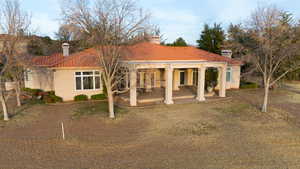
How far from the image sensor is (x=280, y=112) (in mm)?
12227

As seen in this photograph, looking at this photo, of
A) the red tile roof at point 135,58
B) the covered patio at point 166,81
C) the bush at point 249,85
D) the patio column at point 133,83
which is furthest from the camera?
the bush at point 249,85

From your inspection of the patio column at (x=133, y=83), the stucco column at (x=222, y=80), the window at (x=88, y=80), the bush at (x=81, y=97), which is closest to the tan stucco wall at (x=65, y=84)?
the window at (x=88, y=80)

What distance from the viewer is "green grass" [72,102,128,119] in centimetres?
1159

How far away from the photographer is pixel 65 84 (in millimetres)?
14891

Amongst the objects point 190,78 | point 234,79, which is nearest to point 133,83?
point 190,78

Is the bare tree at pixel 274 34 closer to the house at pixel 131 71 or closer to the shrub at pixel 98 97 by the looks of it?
the house at pixel 131 71

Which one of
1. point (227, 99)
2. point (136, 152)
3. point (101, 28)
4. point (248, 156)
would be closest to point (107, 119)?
→ point (136, 152)

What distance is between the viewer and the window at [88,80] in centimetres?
1538

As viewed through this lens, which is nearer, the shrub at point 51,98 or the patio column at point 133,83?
the patio column at point 133,83

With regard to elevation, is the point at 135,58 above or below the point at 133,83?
above

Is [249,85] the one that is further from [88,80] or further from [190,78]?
[88,80]

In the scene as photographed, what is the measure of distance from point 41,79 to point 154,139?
13.9 meters

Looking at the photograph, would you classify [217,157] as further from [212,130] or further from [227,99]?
[227,99]

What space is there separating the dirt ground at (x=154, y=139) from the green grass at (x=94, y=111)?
69mm
